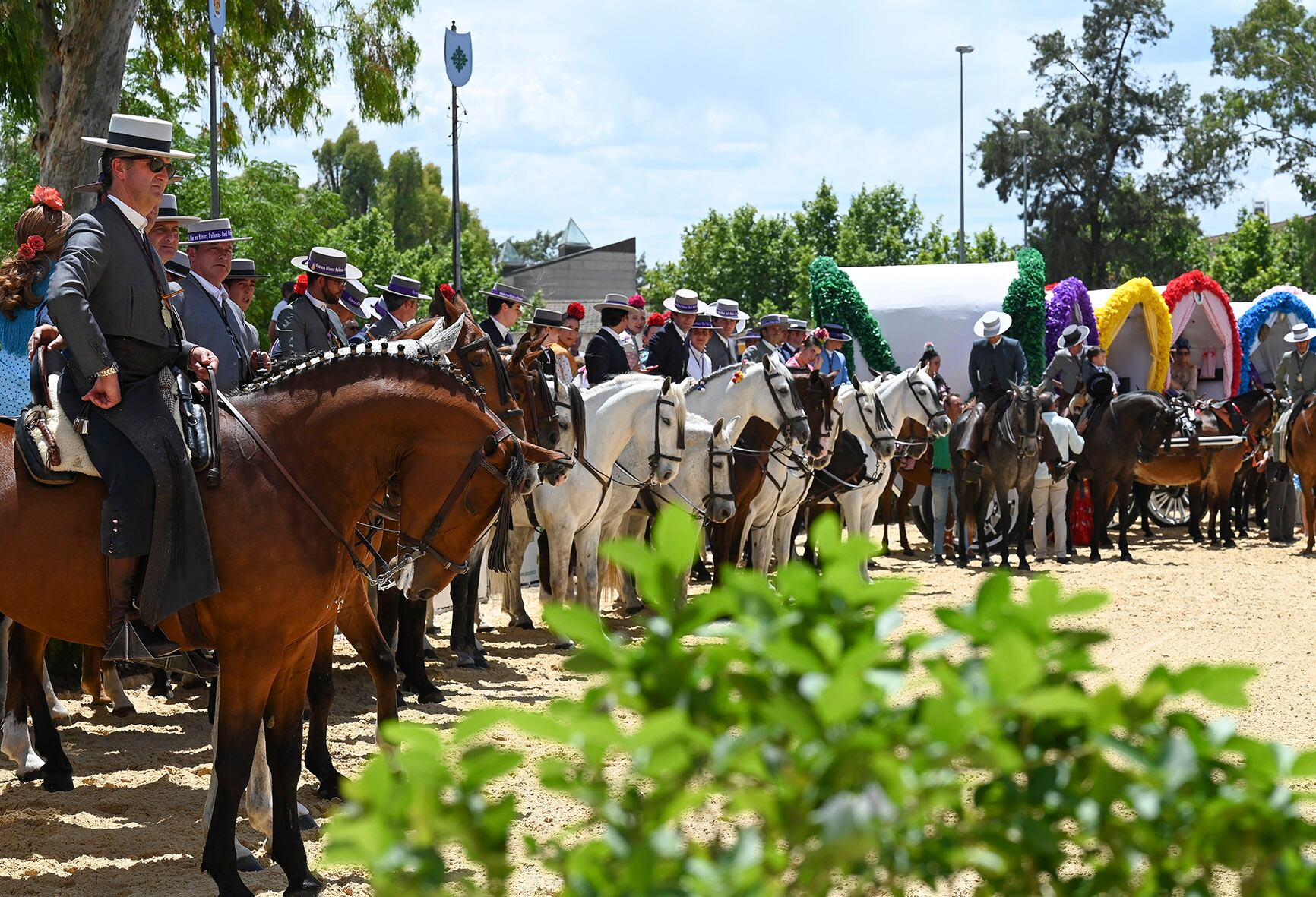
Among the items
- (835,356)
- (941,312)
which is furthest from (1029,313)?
(835,356)

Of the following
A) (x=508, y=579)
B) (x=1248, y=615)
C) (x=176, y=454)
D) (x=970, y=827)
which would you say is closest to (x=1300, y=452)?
(x=1248, y=615)

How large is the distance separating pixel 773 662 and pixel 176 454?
11.6ft

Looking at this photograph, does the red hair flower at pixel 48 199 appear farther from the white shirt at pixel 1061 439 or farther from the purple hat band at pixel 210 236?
the white shirt at pixel 1061 439

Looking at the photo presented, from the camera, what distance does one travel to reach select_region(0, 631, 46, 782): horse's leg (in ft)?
22.2

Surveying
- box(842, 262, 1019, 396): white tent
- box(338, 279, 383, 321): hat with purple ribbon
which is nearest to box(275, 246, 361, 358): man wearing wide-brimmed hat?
box(338, 279, 383, 321): hat with purple ribbon

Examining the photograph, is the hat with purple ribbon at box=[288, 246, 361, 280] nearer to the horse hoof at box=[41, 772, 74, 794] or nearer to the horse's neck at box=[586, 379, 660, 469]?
the horse's neck at box=[586, 379, 660, 469]

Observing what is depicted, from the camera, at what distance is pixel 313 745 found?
21.8 feet

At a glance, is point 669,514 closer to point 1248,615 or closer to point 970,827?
point 970,827

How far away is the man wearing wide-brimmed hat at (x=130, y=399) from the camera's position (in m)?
4.64

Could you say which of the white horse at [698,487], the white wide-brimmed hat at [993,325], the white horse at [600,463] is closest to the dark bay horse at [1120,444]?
the white wide-brimmed hat at [993,325]

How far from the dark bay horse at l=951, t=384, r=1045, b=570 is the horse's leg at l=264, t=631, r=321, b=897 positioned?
12084 mm

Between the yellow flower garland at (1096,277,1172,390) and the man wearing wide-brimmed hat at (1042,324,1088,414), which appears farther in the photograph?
the yellow flower garland at (1096,277,1172,390)

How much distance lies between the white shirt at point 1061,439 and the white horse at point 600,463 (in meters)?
7.72

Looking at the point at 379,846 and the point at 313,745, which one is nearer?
the point at 379,846
